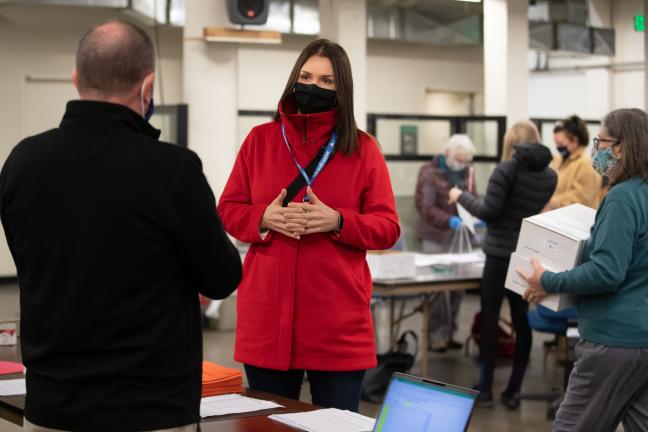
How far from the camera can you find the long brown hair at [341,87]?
278cm

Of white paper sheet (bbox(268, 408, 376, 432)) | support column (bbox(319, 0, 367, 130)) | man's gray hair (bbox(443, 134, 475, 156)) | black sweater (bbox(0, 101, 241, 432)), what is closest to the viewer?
black sweater (bbox(0, 101, 241, 432))

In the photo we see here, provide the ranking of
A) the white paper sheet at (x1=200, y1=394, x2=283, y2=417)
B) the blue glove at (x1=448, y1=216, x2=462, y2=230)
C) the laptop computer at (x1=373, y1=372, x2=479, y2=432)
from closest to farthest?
the laptop computer at (x1=373, y1=372, x2=479, y2=432) → the white paper sheet at (x1=200, y1=394, x2=283, y2=417) → the blue glove at (x1=448, y1=216, x2=462, y2=230)

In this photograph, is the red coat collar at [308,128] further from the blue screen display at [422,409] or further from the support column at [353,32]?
the support column at [353,32]

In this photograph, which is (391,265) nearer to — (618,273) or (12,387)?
(618,273)

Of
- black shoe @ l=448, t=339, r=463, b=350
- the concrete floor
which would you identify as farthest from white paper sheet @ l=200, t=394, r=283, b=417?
black shoe @ l=448, t=339, r=463, b=350

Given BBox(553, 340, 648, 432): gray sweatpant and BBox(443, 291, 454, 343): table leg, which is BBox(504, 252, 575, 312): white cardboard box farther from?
BBox(443, 291, 454, 343): table leg

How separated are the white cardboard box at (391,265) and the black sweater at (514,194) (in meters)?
0.53

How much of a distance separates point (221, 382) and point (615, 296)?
130 centimetres

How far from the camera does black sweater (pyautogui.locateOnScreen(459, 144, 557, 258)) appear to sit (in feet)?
18.1

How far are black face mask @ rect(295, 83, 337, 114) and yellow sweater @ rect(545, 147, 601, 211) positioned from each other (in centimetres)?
432

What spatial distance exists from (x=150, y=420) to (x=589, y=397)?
191 centimetres

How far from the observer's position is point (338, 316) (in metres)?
2.73

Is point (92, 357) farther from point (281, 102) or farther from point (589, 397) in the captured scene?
point (589, 397)

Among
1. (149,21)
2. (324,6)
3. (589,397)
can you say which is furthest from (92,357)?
(149,21)
